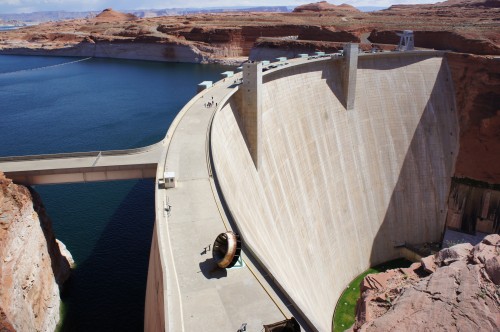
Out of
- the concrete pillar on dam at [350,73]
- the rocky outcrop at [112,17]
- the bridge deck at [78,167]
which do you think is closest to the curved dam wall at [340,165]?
the concrete pillar on dam at [350,73]

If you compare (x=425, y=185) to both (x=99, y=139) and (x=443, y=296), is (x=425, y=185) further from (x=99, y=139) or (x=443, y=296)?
(x=99, y=139)

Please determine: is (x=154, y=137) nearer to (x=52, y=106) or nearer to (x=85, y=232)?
(x=85, y=232)

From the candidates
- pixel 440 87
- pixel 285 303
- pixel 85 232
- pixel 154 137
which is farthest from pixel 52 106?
pixel 285 303

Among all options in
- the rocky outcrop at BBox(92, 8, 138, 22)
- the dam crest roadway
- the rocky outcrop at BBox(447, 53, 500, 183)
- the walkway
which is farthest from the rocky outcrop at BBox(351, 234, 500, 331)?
the rocky outcrop at BBox(92, 8, 138, 22)

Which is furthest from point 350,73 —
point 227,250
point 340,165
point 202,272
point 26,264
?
point 26,264

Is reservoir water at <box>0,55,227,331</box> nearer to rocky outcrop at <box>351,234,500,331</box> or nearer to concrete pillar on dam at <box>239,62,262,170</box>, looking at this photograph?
concrete pillar on dam at <box>239,62,262,170</box>

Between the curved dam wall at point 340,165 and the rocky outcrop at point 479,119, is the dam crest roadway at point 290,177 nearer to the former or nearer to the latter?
the curved dam wall at point 340,165
